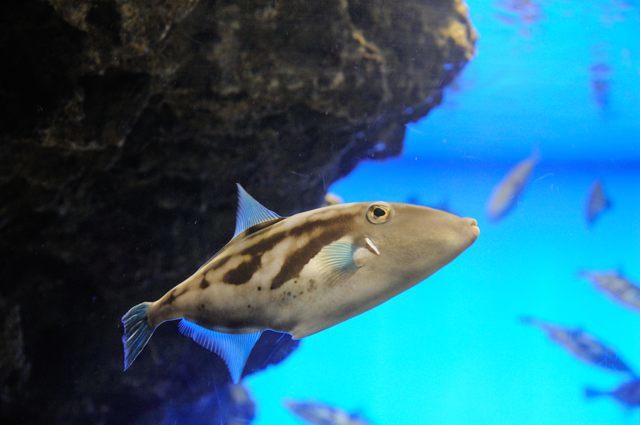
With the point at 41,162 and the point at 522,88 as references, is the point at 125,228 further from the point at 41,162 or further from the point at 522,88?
the point at 522,88

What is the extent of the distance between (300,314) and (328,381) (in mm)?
1841

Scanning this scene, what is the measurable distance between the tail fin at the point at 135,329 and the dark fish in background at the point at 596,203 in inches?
141

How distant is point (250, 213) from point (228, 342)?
0.40 metres

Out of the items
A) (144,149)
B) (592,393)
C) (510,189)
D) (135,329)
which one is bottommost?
(592,393)

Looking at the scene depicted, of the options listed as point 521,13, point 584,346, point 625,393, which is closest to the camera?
point 521,13

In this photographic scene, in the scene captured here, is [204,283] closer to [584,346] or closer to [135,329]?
[135,329]

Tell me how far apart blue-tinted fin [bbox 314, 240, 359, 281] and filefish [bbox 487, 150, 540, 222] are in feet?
8.08

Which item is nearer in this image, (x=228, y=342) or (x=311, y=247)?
(x=311, y=247)

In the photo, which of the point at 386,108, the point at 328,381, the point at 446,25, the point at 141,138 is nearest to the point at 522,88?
the point at 446,25

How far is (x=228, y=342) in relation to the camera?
1.36 m

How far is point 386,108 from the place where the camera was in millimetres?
2688

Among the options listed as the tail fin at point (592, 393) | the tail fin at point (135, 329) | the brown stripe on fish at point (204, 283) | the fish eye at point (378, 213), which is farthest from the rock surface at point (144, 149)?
the tail fin at point (592, 393)

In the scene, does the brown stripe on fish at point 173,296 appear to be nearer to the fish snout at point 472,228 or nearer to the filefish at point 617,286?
the fish snout at point 472,228

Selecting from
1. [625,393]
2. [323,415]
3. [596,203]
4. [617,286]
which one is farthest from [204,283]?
[617,286]
